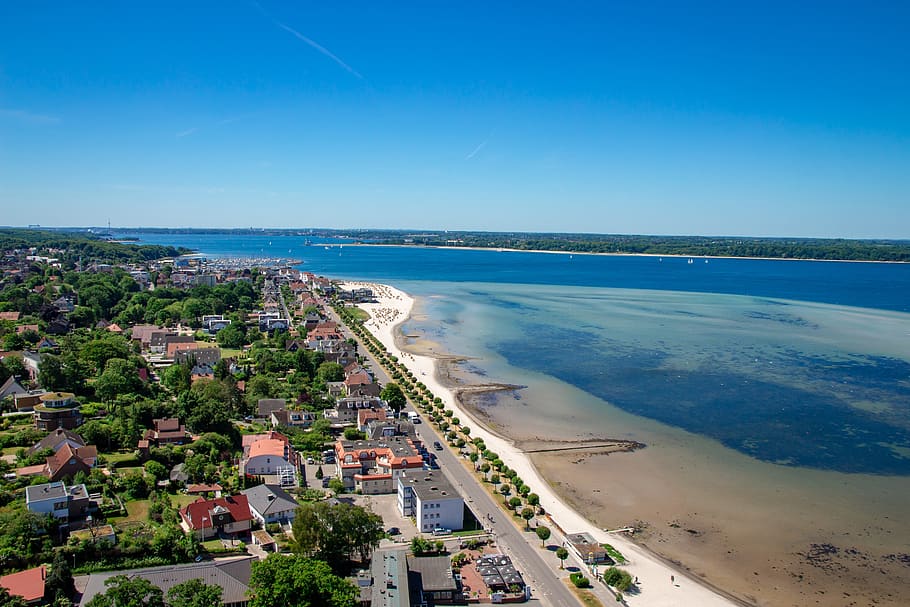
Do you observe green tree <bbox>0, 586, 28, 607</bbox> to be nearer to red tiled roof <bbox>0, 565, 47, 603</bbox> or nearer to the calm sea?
red tiled roof <bbox>0, 565, 47, 603</bbox>

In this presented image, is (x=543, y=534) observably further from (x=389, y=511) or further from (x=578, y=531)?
(x=389, y=511)

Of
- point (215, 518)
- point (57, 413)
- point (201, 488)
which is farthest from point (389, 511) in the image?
point (57, 413)

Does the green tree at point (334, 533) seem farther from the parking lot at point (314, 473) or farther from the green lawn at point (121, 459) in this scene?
the green lawn at point (121, 459)

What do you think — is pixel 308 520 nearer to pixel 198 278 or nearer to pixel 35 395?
pixel 35 395

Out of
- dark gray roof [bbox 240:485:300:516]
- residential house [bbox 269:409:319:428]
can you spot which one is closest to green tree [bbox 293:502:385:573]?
dark gray roof [bbox 240:485:300:516]

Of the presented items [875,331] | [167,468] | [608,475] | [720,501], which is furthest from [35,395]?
[875,331]

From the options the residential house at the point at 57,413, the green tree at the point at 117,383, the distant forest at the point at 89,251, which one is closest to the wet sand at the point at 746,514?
the green tree at the point at 117,383
